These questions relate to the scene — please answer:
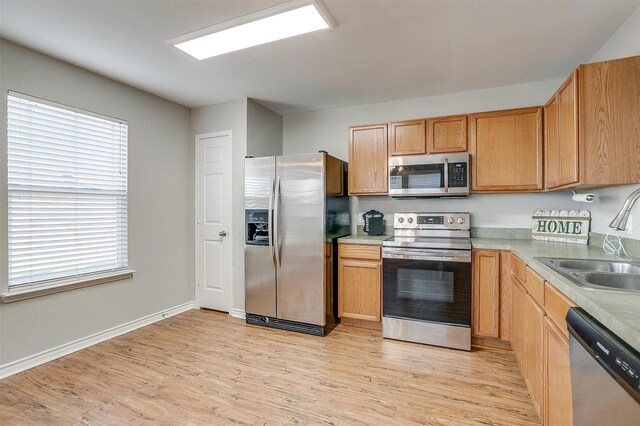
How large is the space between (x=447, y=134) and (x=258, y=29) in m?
2.03

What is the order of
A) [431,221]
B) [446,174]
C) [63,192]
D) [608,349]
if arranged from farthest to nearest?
[431,221]
[446,174]
[63,192]
[608,349]

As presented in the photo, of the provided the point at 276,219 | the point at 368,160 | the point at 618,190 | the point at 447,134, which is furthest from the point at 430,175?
the point at 276,219

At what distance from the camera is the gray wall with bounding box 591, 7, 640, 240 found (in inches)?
75.4

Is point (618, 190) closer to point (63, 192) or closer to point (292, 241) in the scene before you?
point (292, 241)

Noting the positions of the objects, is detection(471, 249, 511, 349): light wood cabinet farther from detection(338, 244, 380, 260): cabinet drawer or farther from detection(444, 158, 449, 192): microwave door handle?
detection(338, 244, 380, 260): cabinet drawer

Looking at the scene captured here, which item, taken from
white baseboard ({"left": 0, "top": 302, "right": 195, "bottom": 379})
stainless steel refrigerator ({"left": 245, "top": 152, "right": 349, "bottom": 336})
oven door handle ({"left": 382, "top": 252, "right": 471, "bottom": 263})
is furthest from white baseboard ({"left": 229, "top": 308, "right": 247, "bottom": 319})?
oven door handle ({"left": 382, "top": 252, "right": 471, "bottom": 263})

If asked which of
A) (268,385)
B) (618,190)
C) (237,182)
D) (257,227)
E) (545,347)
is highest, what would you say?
(237,182)

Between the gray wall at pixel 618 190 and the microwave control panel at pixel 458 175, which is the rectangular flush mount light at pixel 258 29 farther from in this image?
the gray wall at pixel 618 190

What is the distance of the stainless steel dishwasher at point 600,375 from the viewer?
0.79 metres

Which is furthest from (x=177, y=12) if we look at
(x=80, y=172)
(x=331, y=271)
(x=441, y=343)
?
(x=441, y=343)

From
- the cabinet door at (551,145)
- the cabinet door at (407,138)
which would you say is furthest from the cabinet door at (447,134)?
the cabinet door at (551,145)

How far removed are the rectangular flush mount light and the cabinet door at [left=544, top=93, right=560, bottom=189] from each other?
191 cm

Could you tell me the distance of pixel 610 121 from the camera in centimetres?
176

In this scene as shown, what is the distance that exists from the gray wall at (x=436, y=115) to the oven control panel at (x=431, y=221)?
0.44 feet
